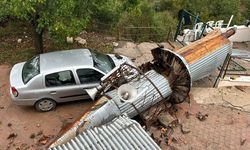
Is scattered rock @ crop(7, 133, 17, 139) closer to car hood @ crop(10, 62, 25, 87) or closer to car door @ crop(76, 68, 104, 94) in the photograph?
car hood @ crop(10, 62, 25, 87)

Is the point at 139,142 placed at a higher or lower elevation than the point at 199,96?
higher

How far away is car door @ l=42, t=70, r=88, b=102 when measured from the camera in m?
8.88

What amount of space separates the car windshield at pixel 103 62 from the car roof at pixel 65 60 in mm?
167

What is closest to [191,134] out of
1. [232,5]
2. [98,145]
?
[98,145]

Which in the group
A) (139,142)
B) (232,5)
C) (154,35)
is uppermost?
(139,142)

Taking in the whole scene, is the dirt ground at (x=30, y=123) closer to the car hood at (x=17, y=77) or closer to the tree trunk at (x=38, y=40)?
the car hood at (x=17, y=77)

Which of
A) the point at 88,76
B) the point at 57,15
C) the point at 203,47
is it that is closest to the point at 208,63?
the point at 203,47

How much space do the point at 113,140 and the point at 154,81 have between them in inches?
127

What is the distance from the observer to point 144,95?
26.9ft

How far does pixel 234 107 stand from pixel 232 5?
609 inches

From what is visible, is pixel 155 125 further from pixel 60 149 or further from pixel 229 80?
pixel 60 149

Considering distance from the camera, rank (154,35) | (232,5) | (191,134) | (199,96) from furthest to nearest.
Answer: (232,5) < (154,35) < (199,96) < (191,134)

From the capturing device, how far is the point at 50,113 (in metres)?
9.27

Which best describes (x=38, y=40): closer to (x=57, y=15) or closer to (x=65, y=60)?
(x=57, y=15)
